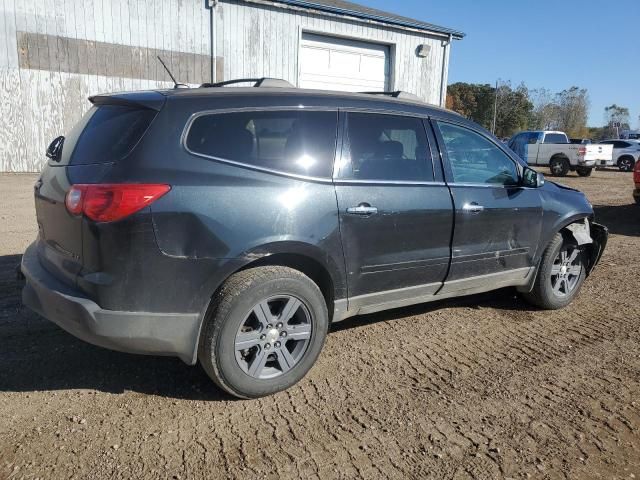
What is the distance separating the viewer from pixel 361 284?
3506mm

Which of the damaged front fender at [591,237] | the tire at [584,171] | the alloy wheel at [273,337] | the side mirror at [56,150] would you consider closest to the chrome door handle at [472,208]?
the damaged front fender at [591,237]

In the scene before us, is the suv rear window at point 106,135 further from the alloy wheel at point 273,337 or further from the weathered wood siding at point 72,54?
the weathered wood siding at point 72,54

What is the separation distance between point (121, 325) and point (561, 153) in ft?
71.5

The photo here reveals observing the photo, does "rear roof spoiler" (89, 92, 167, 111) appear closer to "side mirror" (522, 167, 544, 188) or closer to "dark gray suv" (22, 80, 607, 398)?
"dark gray suv" (22, 80, 607, 398)

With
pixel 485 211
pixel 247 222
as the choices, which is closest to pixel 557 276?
pixel 485 211

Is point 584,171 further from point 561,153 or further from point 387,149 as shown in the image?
point 387,149

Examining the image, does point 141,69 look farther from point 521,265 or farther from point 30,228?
point 521,265

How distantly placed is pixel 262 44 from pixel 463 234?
1178 centimetres

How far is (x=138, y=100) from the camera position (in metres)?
3.00

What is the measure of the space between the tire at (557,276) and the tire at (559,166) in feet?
59.3

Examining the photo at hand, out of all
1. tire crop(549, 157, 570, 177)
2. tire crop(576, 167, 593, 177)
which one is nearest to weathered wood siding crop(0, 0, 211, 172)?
tire crop(549, 157, 570, 177)

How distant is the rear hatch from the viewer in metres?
2.81

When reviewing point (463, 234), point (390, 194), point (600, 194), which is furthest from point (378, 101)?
point (600, 194)

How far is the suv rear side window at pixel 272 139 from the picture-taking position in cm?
296
